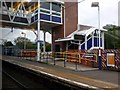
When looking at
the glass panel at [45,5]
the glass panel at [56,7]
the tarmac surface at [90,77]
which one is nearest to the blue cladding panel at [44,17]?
the glass panel at [45,5]

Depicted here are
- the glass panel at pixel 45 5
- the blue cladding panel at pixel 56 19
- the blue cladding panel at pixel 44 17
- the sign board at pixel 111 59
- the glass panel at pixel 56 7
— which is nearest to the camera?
the sign board at pixel 111 59

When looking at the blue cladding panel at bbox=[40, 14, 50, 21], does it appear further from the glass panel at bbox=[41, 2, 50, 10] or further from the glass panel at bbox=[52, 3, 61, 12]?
the glass panel at bbox=[52, 3, 61, 12]

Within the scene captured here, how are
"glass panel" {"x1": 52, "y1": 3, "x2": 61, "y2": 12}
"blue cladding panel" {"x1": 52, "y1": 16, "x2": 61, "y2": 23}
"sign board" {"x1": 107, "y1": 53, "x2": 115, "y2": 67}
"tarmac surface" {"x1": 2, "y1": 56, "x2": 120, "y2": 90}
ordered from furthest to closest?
"glass panel" {"x1": 52, "y1": 3, "x2": 61, "y2": 12}, "blue cladding panel" {"x1": 52, "y1": 16, "x2": 61, "y2": 23}, "sign board" {"x1": 107, "y1": 53, "x2": 115, "y2": 67}, "tarmac surface" {"x1": 2, "y1": 56, "x2": 120, "y2": 90}

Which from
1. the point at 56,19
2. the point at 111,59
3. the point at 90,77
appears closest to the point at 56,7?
the point at 56,19

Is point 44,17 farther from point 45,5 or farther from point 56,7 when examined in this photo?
point 56,7

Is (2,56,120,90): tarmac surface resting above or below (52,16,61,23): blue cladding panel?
below

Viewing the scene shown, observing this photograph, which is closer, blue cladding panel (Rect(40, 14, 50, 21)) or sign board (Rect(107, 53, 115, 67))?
sign board (Rect(107, 53, 115, 67))

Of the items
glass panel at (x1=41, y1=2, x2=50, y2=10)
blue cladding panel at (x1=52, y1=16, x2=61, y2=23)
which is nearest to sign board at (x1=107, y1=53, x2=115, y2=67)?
blue cladding panel at (x1=52, y1=16, x2=61, y2=23)

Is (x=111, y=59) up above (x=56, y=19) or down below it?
below

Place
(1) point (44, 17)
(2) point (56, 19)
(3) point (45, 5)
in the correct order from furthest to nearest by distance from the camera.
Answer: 1. (2) point (56, 19)
2. (3) point (45, 5)
3. (1) point (44, 17)

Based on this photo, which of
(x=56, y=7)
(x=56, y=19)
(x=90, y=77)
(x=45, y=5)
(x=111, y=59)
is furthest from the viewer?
(x=56, y=7)

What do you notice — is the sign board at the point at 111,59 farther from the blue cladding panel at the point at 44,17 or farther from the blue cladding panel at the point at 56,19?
the blue cladding panel at the point at 56,19

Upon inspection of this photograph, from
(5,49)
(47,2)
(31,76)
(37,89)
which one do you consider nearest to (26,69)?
(31,76)

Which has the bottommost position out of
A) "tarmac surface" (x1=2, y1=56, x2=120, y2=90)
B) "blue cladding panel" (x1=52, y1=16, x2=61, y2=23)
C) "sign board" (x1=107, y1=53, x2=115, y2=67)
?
"tarmac surface" (x1=2, y1=56, x2=120, y2=90)
